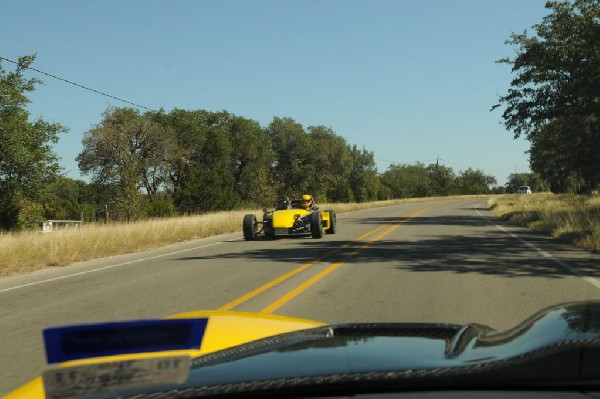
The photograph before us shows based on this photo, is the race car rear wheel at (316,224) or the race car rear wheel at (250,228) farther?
the race car rear wheel at (250,228)

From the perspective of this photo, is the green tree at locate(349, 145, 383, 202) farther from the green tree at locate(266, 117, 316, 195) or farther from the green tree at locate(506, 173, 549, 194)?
the green tree at locate(506, 173, 549, 194)

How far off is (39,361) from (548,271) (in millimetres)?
8932

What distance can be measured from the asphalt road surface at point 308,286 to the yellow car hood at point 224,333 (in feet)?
6.79

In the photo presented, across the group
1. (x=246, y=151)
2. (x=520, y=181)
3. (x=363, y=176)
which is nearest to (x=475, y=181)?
(x=520, y=181)

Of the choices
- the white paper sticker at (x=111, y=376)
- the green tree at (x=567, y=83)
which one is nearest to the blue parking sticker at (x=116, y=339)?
the white paper sticker at (x=111, y=376)

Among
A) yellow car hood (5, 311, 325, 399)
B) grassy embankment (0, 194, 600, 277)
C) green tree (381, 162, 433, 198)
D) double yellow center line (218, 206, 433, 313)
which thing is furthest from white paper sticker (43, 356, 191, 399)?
green tree (381, 162, 433, 198)

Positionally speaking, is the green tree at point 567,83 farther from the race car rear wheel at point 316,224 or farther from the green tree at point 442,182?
the green tree at point 442,182

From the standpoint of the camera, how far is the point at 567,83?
2781cm

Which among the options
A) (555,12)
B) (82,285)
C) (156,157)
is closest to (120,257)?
(82,285)

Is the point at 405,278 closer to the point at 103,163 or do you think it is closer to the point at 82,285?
the point at 82,285

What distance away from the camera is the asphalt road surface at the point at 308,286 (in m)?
7.14

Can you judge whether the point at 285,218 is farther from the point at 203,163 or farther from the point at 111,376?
the point at 203,163

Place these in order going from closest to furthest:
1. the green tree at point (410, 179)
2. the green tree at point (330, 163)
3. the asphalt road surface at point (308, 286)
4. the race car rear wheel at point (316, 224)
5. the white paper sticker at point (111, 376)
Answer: the white paper sticker at point (111, 376) → the asphalt road surface at point (308, 286) → the race car rear wheel at point (316, 224) → the green tree at point (330, 163) → the green tree at point (410, 179)

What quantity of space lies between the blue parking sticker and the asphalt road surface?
2.52m
